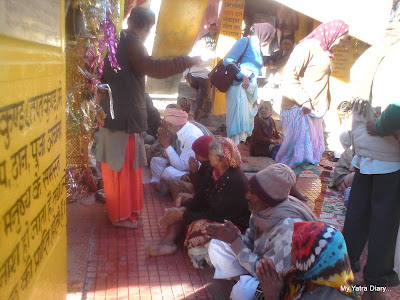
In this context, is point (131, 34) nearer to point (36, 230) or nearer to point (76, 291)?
point (76, 291)

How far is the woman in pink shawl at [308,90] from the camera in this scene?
460 centimetres

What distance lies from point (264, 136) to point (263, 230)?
4.17 metres

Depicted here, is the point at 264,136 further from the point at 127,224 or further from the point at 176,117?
the point at 127,224

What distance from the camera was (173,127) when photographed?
4820 mm

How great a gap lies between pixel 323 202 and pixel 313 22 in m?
4.87

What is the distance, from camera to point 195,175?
13.9 feet

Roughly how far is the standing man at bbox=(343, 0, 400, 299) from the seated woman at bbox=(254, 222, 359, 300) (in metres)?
1.00

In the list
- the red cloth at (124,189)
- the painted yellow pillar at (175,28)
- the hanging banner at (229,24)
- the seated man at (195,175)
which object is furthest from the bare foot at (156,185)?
the hanging banner at (229,24)

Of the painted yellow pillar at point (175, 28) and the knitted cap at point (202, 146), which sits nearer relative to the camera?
the knitted cap at point (202, 146)

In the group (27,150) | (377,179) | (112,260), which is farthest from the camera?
(112,260)

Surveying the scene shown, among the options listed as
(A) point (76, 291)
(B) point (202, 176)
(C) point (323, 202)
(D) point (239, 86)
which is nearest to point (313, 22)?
(D) point (239, 86)

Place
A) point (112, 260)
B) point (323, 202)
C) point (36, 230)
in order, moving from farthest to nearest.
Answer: point (323, 202) < point (112, 260) < point (36, 230)

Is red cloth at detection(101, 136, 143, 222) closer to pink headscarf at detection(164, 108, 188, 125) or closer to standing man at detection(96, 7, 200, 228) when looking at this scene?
standing man at detection(96, 7, 200, 228)

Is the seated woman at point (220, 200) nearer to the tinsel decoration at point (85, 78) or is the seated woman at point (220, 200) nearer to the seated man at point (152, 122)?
the tinsel decoration at point (85, 78)
